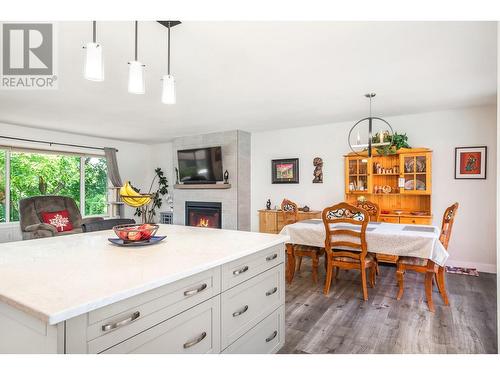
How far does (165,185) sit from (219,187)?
84.0 inches

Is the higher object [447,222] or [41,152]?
[41,152]

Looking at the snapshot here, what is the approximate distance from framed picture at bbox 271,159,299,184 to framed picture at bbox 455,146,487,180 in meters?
2.51

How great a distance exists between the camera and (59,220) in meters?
4.47

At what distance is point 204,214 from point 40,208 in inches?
117

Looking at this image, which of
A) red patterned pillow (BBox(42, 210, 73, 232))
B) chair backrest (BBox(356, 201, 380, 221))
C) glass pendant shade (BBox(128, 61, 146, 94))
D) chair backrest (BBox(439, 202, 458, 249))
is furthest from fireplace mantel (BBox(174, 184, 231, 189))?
glass pendant shade (BBox(128, 61, 146, 94))

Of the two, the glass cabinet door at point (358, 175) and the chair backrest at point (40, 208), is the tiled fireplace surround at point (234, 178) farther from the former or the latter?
the chair backrest at point (40, 208)

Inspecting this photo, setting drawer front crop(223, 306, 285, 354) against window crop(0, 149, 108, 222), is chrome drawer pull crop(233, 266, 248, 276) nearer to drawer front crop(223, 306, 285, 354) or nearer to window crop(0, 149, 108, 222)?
drawer front crop(223, 306, 285, 354)

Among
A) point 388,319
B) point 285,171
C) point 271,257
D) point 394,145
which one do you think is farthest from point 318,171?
point 271,257

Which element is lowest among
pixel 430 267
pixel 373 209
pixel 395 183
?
pixel 430 267

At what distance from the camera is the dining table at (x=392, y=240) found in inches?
109

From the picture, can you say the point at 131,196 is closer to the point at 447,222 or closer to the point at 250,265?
the point at 250,265

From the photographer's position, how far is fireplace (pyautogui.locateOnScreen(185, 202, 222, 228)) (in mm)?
6234

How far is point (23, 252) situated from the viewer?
5.24 ft
